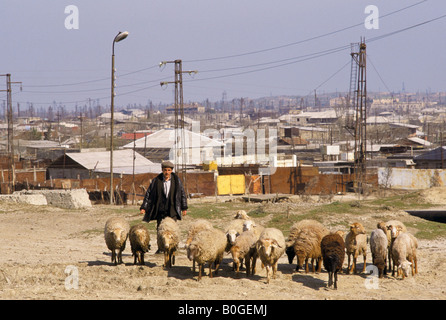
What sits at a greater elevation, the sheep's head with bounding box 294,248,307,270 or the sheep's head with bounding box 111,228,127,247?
the sheep's head with bounding box 111,228,127,247

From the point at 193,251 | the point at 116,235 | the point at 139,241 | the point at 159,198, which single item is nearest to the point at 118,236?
the point at 116,235

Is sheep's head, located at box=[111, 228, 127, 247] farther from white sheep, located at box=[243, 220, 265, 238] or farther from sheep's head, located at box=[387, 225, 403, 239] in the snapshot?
sheep's head, located at box=[387, 225, 403, 239]

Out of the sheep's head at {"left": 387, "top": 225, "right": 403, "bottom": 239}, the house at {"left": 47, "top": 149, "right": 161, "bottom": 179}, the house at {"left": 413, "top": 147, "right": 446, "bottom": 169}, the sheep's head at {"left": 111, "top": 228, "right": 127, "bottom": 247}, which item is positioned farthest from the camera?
the house at {"left": 413, "top": 147, "right": 446, "bottom": 169}

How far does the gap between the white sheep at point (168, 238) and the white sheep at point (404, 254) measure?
14.0ft

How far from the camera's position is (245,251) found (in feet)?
38.1

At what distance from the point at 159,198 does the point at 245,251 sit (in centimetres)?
216

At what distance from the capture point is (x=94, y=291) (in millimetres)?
9766

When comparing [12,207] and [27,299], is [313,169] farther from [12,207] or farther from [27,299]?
[27,299]

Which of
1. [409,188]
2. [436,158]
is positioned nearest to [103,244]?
[409,188]

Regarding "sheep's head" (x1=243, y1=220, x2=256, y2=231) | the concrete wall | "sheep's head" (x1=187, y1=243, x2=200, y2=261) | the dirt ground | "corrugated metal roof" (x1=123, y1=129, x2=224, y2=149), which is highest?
"corrugated metal roof" (x1=123, y1=129, x2=224, y2=149)

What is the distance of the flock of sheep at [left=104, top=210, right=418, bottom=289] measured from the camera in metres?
11.1

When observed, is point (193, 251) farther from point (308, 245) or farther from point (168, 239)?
point (308, 245)

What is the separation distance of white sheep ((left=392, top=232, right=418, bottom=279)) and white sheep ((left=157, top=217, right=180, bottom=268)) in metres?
4.27

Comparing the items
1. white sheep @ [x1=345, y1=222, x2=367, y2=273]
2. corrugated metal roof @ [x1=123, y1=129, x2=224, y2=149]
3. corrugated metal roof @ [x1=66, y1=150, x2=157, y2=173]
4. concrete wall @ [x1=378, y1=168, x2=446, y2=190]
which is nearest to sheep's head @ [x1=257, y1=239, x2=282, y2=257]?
white sheep @ [x1=345, y1=222, x2=367, y2=273]
